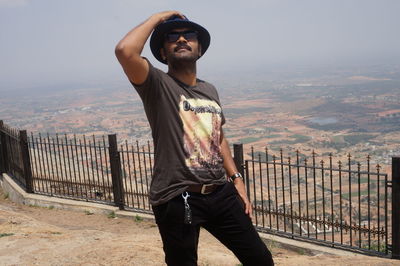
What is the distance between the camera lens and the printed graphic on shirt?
83.6 inches

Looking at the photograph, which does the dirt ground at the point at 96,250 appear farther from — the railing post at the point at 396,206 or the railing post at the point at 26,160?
the railing post at the point at 26,160

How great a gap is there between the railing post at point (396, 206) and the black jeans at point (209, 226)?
318 cm

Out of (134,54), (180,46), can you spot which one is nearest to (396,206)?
(180,46)

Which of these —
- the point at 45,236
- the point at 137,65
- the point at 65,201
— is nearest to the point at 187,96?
→ the point at 137,65

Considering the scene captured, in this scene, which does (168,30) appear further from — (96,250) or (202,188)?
(96,250)

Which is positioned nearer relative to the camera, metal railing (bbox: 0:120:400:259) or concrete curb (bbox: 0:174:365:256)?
metal railing (bbox: 0:120:400:259)

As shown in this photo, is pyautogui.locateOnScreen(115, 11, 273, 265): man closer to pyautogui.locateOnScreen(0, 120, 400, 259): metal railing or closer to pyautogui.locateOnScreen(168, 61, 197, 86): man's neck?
pyautogui.locateOnScreen(168, 61, 197, 86): man's neck

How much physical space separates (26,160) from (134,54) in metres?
7.48

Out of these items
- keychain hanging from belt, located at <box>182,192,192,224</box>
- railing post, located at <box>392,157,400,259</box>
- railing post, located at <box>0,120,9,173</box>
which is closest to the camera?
keychain hanging from belt, located at <box>182,192,192,224</box>

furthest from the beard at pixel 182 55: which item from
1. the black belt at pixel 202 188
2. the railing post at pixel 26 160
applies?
the railing post at pixel 26 160

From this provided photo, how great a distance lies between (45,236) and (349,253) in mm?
4188

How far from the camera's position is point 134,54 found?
1.97m

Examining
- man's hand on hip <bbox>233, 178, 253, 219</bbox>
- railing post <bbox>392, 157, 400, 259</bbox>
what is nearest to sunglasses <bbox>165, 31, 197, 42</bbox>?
man's hand on hip <bbox>233, 178, 253, 219</bbox>

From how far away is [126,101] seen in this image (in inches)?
4592
